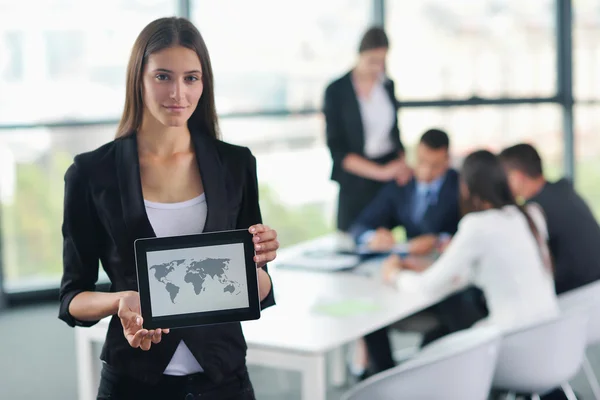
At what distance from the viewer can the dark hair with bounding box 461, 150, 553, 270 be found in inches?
122

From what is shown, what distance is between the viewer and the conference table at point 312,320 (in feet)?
8.23

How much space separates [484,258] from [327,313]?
64 cm

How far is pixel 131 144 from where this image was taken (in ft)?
5.23

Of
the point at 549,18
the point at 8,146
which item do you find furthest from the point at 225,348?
the point at 549,18

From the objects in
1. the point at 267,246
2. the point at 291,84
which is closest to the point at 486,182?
the point at 267,246

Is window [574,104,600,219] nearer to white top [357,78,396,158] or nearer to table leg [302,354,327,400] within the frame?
white top [357,78,396,158]

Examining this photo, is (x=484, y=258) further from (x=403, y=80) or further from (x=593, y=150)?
(x=593, y=150)

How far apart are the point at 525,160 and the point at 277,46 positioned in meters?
2.74

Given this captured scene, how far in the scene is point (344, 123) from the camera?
4.48 metres

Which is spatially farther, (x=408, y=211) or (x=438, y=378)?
(x=408, y=211)

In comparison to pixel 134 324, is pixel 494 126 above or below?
above

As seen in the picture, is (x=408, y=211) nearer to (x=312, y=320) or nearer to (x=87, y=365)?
(x=312, y=320)

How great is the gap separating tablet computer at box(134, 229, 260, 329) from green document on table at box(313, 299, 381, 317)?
1.32m

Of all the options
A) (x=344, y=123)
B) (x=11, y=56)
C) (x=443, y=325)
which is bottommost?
(x=443, y=325)
